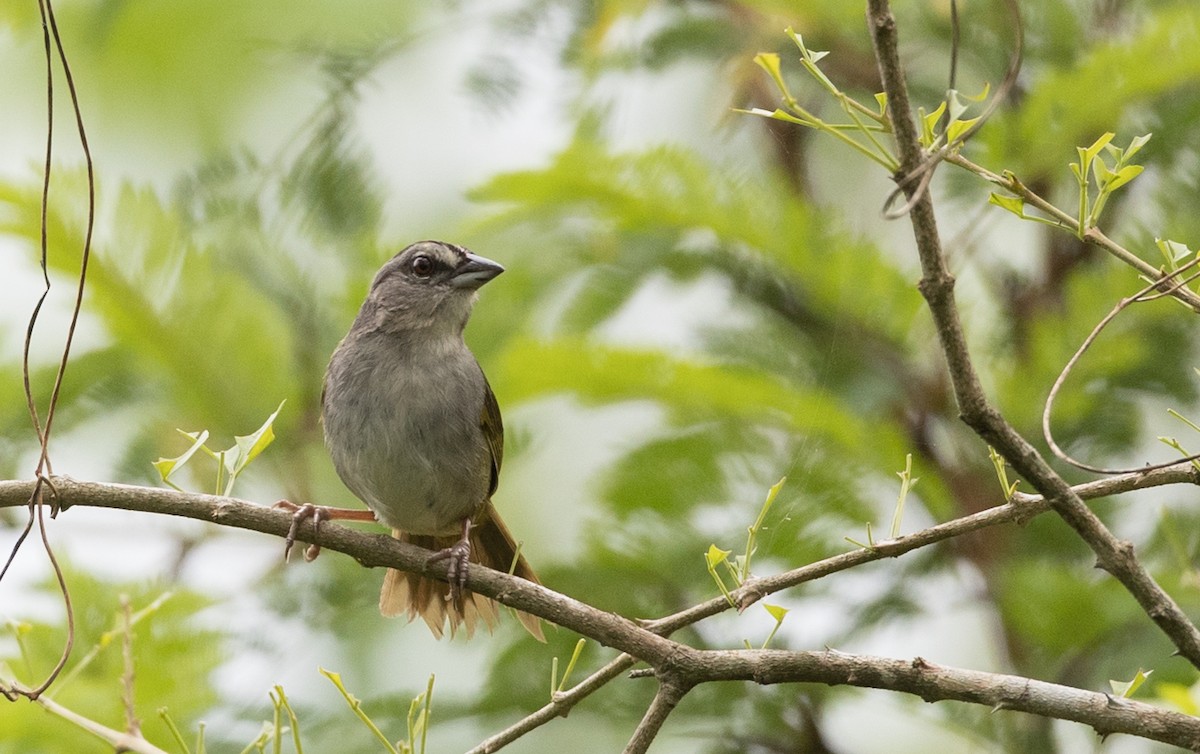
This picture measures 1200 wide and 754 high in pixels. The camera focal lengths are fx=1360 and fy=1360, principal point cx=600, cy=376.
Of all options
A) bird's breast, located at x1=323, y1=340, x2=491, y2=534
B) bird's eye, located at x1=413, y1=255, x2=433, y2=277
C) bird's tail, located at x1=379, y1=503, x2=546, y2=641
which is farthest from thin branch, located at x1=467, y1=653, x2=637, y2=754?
bird's eye, located at x1=413, y1=255, x2=433, y2=277

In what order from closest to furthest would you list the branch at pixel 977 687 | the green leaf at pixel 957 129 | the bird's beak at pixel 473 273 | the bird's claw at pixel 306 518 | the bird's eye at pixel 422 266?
the green leaf at pixel 957 129 → the branch at pixel 977 687 → the bird's claw at pixel 306 518 → the bird's beak at pixel 473 273 → the bird's eye at pixel 422 266

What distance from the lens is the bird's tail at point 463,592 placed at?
340cm

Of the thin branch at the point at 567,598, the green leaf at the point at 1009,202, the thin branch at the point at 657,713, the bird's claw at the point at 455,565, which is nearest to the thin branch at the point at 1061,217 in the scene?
the green leaf at the point at 1009,202

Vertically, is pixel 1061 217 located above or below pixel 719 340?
below

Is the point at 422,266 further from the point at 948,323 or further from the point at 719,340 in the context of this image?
the point at 948,323

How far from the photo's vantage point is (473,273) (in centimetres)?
402

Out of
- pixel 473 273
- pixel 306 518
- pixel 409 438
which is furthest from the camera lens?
pixel 473 273

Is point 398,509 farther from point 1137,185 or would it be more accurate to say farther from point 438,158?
point 438,158

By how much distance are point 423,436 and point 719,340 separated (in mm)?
1223

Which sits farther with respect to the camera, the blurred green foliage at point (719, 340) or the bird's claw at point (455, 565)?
the blurred green foliage at point (719, 340)

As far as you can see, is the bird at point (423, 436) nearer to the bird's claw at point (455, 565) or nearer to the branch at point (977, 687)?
the bird's claw at point (455, 565)

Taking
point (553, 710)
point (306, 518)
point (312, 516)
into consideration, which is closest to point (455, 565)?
point (306, 518)

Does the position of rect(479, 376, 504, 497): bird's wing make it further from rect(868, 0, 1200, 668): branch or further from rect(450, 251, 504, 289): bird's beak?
rect(868, 0, 1200, 668): branch

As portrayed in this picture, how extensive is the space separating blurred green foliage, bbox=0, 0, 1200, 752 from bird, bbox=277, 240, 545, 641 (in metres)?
0.20
